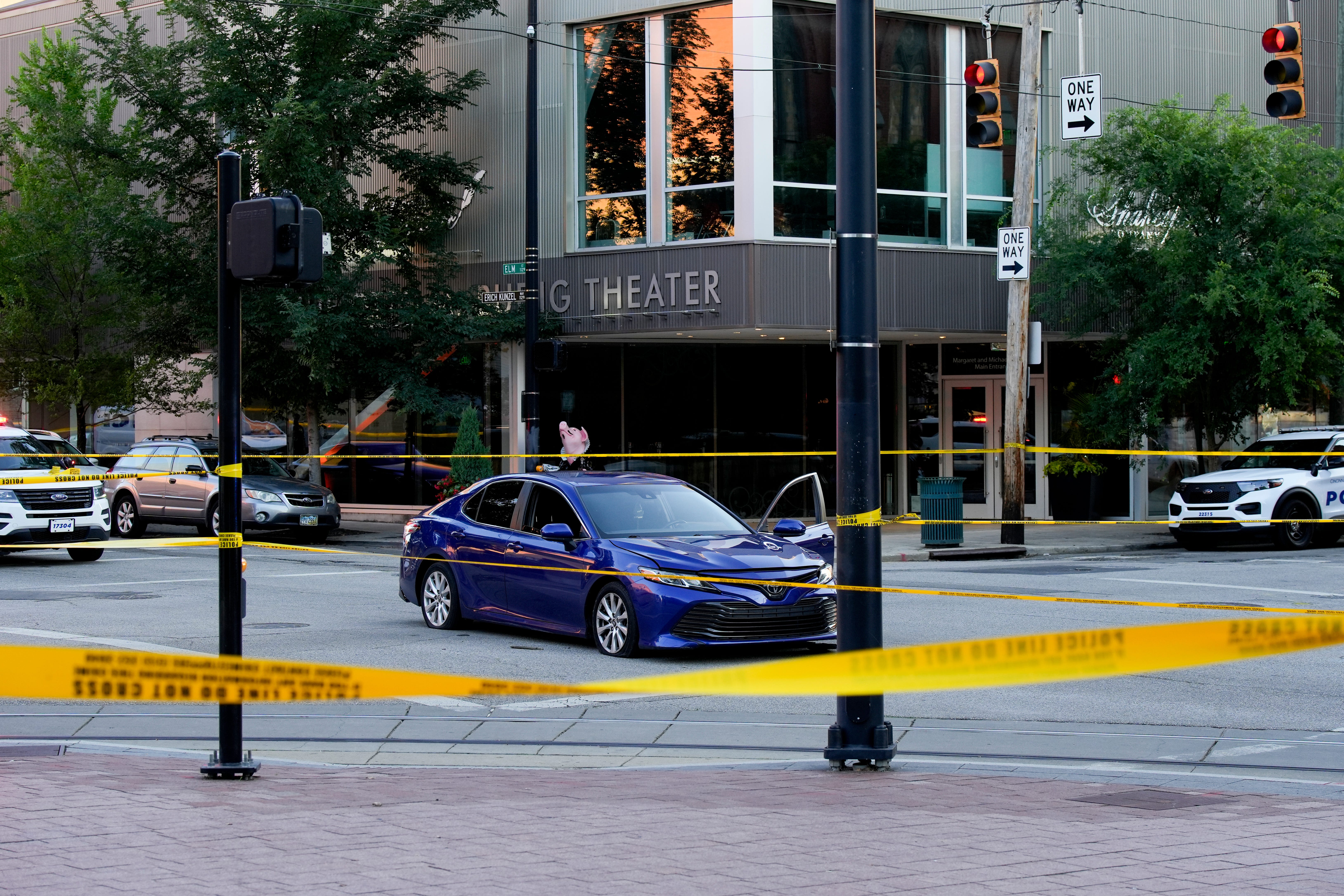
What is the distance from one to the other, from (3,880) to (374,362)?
72.3ft

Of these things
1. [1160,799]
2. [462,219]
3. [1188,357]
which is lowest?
[1160,799]

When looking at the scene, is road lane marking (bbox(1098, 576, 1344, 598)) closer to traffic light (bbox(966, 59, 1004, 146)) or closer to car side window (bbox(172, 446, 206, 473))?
traffic light (bbox(966, 59, 1004, 146))

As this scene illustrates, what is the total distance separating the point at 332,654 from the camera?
40.0ft

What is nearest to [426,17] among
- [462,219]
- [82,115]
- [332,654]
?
[462,219]

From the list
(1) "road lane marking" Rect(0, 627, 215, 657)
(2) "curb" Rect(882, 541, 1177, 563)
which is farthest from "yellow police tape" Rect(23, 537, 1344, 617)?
(2) "curb" Rect(882, 541, 1177, 563)

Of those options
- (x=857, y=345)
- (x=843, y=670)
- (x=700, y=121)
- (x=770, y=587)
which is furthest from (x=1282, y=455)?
(x=843, y=670)

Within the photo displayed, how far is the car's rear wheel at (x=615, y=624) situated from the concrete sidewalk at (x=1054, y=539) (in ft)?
30.5

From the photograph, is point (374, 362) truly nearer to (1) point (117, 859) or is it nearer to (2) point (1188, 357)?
(2) point (1188, 357)

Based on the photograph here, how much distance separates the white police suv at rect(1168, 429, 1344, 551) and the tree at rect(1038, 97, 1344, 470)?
3.91ft

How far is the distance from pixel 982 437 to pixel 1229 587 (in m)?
13.7

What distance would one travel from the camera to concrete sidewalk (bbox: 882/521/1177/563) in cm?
2305

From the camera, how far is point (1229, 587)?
1645 cm

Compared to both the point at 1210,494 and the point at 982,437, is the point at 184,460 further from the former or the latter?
the point at 1210,494

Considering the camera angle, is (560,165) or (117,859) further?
(560,165)
